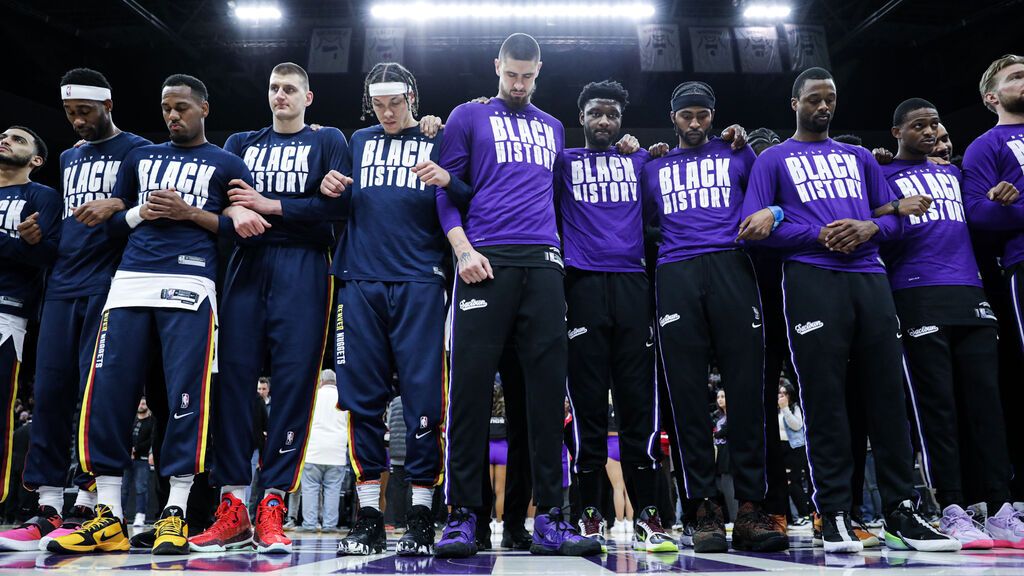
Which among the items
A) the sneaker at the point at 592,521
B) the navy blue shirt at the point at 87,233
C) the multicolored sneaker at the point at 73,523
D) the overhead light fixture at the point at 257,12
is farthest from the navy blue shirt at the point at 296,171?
the overhead light fixture at the point at 257,12

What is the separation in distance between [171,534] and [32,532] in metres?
0.89

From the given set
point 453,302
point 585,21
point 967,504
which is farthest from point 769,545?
point 585,21

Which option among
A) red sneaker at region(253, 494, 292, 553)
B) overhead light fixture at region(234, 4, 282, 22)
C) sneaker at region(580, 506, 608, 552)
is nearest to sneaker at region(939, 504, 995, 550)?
sneaker at region(580, 506, 608, 552)

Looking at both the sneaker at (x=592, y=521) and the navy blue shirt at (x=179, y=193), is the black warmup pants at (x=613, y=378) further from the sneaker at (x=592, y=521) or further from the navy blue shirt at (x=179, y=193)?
the navy blue shirt at (x=179, y=193)

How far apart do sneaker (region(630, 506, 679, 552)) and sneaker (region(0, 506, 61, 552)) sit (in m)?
2.74

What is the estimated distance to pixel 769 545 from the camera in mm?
3230

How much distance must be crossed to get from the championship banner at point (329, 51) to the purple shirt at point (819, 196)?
33.8ft

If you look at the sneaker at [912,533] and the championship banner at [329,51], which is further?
the championship banner at [329,51]

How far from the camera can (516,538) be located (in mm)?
Result: 3611

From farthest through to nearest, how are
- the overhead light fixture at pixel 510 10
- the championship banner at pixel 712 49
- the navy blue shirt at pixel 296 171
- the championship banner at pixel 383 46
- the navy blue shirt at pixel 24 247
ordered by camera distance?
the overhead light fixture at pixel 510 10 → the championship banner at pixel 383 46 → the championship banner at pixel 712 49 → the navy blue shirt at pixel 24 247 → the navy blue shirt at pixel 296 171

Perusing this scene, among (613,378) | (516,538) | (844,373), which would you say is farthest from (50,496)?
(844,373)

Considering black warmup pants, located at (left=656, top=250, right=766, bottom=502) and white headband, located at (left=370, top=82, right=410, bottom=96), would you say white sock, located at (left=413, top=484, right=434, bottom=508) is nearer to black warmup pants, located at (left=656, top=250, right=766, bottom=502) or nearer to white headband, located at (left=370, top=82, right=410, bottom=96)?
black warmup pants, located at (left=656, top=250, right=766, bottom=502)

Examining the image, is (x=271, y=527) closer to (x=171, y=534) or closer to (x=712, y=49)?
(x=171, y=534)

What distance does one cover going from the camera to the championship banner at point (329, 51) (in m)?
12.7
